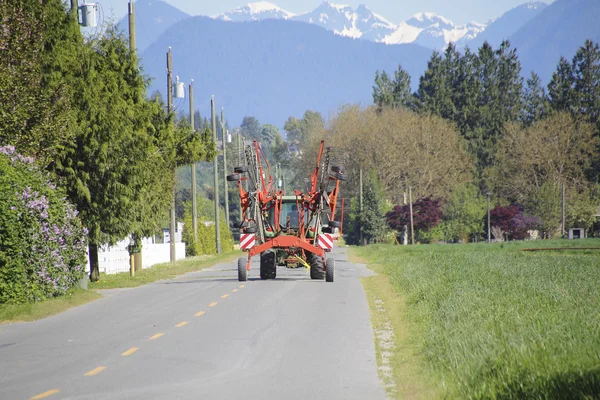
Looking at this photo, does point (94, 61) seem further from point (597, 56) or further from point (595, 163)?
point (597, 56)

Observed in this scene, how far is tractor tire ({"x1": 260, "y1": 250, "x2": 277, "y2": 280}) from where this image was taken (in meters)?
30.6

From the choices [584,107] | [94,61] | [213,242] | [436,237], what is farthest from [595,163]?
[94,61]

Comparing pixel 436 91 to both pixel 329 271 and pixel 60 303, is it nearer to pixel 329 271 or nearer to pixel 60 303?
pixel 329 271

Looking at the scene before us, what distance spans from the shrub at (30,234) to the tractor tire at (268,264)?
29.2ft

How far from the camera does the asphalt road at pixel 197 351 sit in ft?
35.0

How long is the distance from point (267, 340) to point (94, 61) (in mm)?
16863

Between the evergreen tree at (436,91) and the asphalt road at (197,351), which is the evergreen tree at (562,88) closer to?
the evergreen tree at (436,91)

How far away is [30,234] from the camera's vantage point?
20.0 meters

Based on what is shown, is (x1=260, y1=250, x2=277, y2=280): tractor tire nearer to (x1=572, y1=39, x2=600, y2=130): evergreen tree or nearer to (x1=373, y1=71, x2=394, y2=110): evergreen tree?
(x1=572, y1=39, x2=600, y2=130): evergreen tree

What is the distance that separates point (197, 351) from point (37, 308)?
7148 mm

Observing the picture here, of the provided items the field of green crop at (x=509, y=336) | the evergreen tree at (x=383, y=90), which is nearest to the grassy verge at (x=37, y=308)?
the field of green crop at (x=509, y=336)

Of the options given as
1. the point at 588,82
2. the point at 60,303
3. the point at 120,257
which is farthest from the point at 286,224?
the point at 588,82

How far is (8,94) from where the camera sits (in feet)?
73.5

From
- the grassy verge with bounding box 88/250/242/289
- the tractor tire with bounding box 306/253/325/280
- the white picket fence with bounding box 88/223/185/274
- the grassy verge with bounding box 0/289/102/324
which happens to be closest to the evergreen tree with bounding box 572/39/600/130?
the grassy verge with bounding box 88/250/242/289
